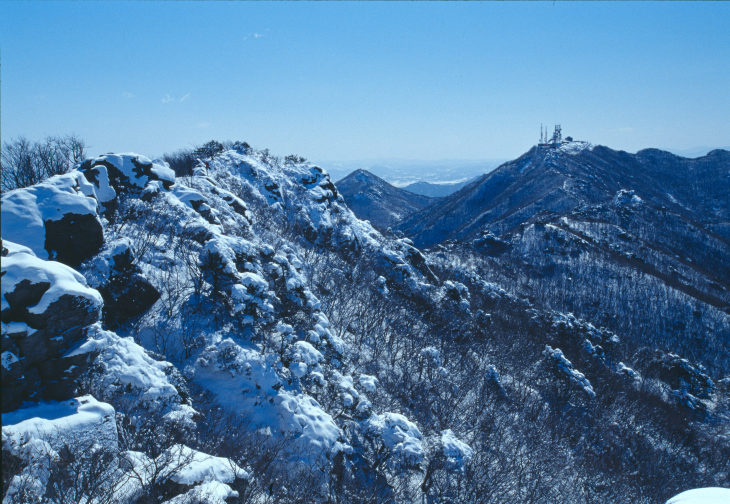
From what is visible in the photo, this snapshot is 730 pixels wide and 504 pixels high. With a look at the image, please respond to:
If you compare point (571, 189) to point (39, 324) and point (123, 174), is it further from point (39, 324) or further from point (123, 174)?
point (39, 324)

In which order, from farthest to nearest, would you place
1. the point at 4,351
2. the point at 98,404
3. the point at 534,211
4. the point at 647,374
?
the point at 534,211
the point at 647,374
the point at 98,404
the point at 4,351

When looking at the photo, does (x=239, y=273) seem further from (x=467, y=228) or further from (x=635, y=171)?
(x=635, y=171)

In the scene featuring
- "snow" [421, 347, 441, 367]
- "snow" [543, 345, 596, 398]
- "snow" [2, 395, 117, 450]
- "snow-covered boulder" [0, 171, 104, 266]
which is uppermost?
"snow-covered boulder" [0, 171, 104, 266]

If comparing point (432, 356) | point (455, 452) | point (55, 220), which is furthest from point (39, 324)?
point (432, 356)

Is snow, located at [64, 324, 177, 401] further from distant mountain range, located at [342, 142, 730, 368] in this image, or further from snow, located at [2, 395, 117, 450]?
distant mountain range, located at [342, 142, 730, 368]

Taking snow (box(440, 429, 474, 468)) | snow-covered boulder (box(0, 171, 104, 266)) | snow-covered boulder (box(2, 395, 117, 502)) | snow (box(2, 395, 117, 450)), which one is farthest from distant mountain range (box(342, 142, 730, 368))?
snow-covered boulder (box(2, 395, 117, 502))

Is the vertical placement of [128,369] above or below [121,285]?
below

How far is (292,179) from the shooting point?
4525cm

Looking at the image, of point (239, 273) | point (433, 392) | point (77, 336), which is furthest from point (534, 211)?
point (77, 336)

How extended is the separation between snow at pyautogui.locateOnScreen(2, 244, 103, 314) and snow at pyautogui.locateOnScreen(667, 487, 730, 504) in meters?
16.4

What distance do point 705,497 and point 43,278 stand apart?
58.6ft

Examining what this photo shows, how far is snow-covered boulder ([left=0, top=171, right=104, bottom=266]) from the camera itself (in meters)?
14.5

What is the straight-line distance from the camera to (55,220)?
15219 mm

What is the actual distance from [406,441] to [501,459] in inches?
304
